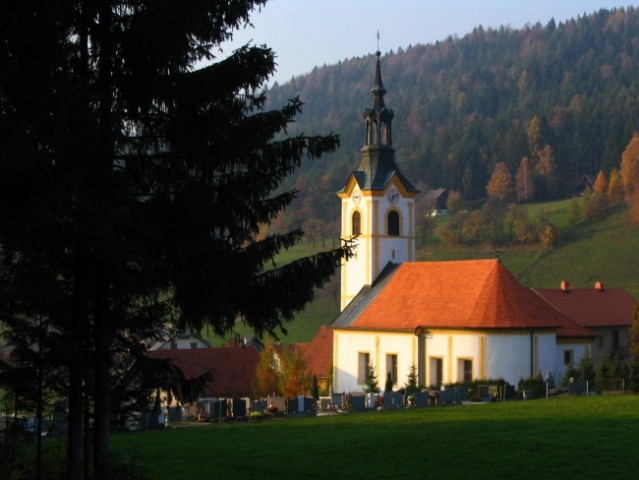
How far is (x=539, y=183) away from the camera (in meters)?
143

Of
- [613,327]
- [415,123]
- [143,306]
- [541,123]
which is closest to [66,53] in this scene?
[143,306]

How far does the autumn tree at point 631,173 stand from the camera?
386ft

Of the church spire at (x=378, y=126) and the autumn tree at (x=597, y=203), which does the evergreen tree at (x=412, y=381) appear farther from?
the autumn tree at (x=597, y=203)

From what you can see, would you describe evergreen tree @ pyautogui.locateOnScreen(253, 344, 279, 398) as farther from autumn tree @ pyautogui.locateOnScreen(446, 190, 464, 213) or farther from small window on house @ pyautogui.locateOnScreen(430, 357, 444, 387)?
autumn tree @ pyautogui.locateOnScreen(446, 190, 464, 213)

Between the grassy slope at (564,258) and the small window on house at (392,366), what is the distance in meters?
36.8

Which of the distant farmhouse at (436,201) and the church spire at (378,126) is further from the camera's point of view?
the distant farmhouse at (436,201)

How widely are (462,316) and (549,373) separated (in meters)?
4.34

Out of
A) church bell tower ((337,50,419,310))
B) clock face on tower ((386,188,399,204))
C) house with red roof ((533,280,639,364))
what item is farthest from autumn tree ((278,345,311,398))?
house with red roof ((533,280,639,364))

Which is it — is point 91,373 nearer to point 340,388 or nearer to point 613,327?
point 340,388

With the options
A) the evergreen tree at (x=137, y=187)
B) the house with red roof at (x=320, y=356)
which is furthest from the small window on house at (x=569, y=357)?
the evergreen tree at (x=137, y=187)

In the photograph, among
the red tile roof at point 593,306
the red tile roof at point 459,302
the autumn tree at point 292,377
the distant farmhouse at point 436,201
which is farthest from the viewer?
the distant farmhouse at point 436,201

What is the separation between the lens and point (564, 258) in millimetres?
100438

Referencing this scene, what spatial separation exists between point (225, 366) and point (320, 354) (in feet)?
26.8

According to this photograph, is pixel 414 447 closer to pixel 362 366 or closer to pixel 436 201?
pixel 362 366
